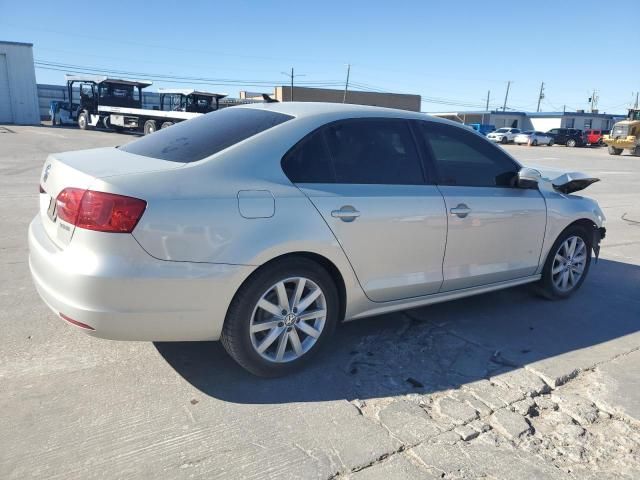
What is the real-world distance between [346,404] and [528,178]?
7.90 feet

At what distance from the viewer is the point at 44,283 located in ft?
9.59

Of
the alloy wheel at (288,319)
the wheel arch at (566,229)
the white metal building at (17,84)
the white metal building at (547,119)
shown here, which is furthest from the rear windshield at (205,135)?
the white metal building at (547,119)

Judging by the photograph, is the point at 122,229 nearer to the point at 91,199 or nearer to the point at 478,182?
the point at 91,199

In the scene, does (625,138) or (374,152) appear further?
(625,138)

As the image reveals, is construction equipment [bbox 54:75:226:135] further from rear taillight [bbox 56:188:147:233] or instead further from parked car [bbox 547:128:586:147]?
parked car [bbox 547:128:586:147]

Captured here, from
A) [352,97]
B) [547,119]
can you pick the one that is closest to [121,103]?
[352,97]

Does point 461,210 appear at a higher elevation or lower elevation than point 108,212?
lower

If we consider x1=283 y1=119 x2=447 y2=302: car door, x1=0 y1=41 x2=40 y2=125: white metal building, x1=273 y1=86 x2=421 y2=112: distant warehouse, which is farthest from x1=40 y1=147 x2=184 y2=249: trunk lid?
x1=273 y1=86 x2=421 y2=112: distant warehouse

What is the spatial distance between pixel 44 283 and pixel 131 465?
1.17m

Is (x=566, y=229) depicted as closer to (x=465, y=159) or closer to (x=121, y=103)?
(x=465, y=159)

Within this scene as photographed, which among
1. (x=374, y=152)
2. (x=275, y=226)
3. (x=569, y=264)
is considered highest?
(x=374, y=152)

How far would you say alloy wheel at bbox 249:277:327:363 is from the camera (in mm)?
3098

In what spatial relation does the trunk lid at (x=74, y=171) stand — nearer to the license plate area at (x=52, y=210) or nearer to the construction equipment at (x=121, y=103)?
the license plate area at (x=52, y=210)

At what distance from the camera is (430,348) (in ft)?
12.3
